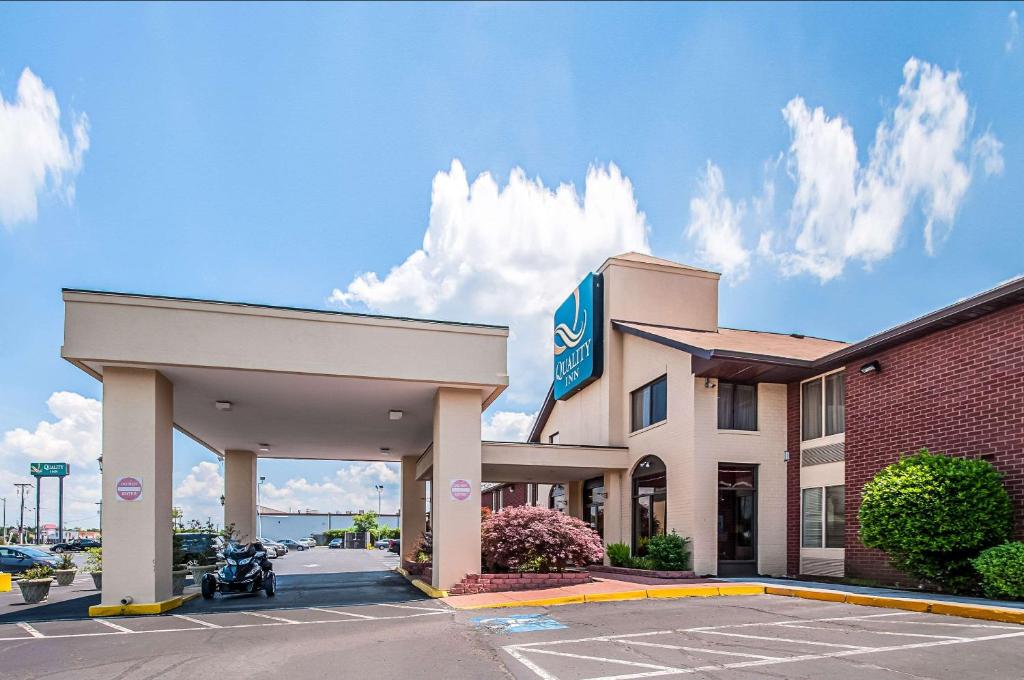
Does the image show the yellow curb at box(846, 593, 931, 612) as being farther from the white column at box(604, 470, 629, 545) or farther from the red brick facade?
the white column at box(604, 470, 629, 545)

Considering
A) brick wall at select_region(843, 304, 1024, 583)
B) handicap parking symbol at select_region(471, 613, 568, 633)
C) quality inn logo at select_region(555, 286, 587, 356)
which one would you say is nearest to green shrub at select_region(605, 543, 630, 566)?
brick wall at select_region(843, 304, 1024, 583)

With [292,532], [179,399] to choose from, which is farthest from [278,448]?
[292,532]

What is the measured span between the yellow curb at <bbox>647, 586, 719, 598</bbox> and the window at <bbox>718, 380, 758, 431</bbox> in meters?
4.69

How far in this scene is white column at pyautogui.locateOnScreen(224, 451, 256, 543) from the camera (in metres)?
26.8

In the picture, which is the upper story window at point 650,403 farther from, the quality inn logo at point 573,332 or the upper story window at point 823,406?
the quality inn logo at point 573,332

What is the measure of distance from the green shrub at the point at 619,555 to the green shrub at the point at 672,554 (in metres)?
1.71

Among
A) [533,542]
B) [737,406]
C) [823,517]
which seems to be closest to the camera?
[533,542]

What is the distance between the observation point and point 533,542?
16.8 metres

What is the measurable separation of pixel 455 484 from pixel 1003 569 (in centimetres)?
984

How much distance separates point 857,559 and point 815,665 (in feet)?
30.2

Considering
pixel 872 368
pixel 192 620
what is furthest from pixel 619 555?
pixel 192 620

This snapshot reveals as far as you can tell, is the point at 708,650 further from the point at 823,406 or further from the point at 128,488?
the point at 128,488

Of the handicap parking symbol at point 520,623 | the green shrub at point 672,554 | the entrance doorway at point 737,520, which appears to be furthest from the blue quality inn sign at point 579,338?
the handicap parking symbol at point 520,623

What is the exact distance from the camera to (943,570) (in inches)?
526
